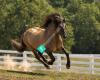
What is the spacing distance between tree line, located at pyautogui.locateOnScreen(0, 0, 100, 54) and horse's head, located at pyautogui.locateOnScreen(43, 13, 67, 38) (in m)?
3.62

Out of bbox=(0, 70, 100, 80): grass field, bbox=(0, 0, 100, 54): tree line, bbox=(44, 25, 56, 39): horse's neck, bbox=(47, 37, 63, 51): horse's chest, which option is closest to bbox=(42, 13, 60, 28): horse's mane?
bbox=(44, 25, 56, 39): horse's neck

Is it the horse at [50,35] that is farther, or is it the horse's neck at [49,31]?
the horse's neck at [49,31]

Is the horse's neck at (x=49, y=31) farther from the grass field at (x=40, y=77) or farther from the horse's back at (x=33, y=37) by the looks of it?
the grass field at (x=40, y=77)

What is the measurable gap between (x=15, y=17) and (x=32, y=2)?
100 inches

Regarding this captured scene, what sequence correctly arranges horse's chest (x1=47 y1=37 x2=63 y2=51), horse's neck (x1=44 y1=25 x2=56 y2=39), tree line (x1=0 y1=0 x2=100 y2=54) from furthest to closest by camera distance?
tree line (x1=0 y1=0 x2=100 y2=54), horse's neck (x1=44 y1=25 x2=56 y2=39), horse's chest (x1=47 y1=37 x2=63 y2=51)

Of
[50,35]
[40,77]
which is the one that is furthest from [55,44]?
[40,77]

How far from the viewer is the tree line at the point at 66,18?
40094mm

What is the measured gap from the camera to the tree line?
40.1 m

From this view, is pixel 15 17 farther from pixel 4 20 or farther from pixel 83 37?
pixel 83 37

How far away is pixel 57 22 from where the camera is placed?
12.6 m

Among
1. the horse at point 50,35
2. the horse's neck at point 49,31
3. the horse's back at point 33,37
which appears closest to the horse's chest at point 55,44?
the horse at point 50,35

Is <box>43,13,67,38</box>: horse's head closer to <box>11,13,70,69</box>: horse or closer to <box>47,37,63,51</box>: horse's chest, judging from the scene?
<box>11,13,70,69</box>: horse

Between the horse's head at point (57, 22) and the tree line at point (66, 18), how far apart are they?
362 cm

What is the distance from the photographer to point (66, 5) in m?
82.8
